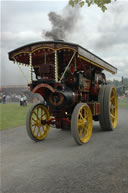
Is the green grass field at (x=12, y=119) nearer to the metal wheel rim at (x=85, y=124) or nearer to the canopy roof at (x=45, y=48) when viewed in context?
the canopy roof at (x=45, y=48)

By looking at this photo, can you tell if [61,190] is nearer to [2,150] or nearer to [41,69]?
[2,150]

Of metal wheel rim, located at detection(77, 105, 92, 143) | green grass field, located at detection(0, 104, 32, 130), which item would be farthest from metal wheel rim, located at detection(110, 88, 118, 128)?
green grass field, located at detection(0, 104, 32, 130)

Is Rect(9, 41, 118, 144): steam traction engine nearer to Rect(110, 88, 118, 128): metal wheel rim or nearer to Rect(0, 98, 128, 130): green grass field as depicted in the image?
Rect(110, 88, 118, 128): metal wheel rim

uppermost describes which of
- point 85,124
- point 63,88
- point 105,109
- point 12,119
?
point 63,88

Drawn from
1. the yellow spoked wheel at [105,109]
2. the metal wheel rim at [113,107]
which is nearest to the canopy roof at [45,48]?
the yellow spoked wheel at [105,109]

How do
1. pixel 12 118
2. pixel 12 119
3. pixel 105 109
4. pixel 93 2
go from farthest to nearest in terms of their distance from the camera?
pixel 12 118
pixel 12 119
pixel 105 109
pixel 93 2

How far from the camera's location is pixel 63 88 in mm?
4859

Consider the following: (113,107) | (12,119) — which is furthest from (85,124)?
(12,119)

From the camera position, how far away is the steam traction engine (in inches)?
185

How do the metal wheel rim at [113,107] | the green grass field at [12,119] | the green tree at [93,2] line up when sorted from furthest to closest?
1. the green grass field at [12,119]
2. the metal wheel rim at [113,107]
3. the green tree at [93,2]

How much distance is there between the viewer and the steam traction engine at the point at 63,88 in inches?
185

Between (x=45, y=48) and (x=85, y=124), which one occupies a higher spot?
(x=45, y=48)

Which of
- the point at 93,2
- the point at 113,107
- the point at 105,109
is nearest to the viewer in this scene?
the point at 93,2

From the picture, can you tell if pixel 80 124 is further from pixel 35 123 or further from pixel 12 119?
pixel 12 119
